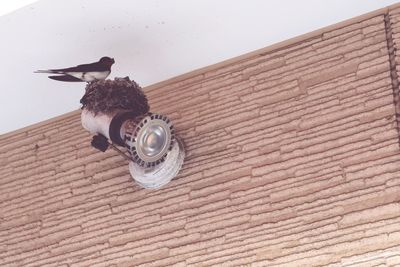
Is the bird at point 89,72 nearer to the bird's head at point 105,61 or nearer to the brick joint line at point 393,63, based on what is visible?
the bird's head at point 105,61

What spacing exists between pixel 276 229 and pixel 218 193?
24 centimetres

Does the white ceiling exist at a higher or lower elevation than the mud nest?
higher

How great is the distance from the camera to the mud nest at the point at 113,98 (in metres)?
1.80

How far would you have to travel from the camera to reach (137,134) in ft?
5.56

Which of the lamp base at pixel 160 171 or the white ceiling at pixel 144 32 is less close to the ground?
the white ceiling at pixel 144 32

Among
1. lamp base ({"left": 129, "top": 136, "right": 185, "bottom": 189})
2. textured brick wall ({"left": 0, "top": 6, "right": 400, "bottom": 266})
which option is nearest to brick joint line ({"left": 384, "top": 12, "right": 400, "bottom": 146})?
textured brick wall ({"left": 0, "top": 6, "right": 400, "bottom": 266})

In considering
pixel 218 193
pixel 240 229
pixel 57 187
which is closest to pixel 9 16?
pixel 57 187

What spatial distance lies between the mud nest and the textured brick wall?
27 cm

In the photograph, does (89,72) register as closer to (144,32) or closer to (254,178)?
(144,32)

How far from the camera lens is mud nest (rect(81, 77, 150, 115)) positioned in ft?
5.91

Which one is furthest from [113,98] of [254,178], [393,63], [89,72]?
[393,63]

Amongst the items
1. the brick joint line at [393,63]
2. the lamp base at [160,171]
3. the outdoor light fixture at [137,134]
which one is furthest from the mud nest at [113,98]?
the brick joint line at [393,63]

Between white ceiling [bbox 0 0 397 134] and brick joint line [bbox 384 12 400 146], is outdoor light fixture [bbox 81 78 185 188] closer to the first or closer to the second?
white ceiling [bbox 0 0 397 134]

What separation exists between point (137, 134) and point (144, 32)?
410 millimetres
